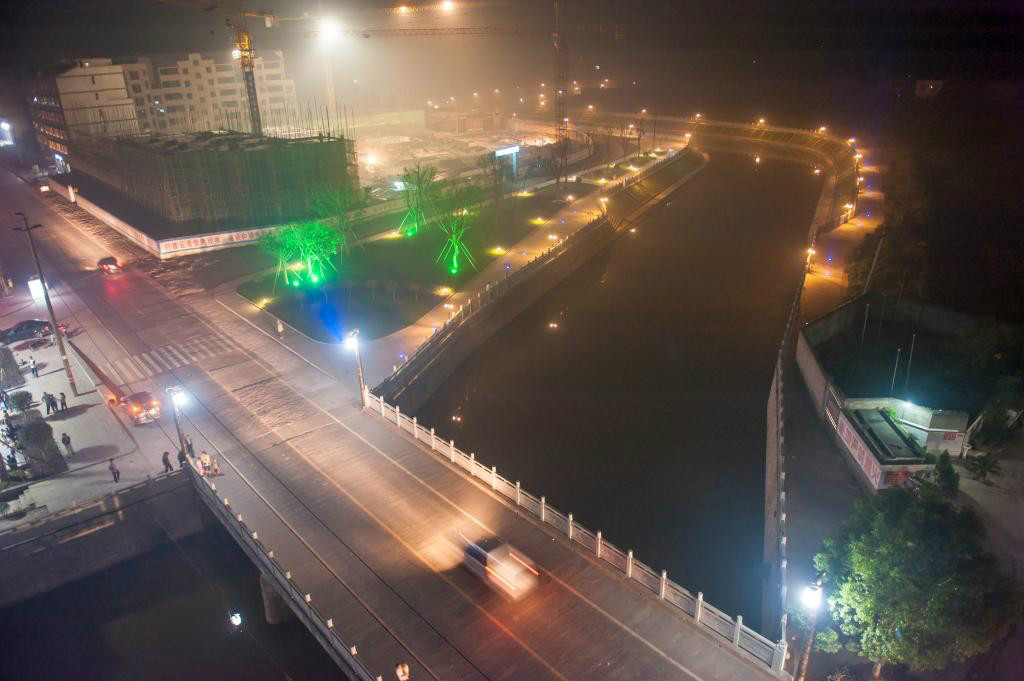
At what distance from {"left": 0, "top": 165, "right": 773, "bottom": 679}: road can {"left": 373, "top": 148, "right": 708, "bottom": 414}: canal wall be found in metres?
3.55

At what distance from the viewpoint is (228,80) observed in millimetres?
130625

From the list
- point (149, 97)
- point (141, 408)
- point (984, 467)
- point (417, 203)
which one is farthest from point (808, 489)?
point (149, 97)

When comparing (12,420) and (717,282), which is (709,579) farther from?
(717,282)

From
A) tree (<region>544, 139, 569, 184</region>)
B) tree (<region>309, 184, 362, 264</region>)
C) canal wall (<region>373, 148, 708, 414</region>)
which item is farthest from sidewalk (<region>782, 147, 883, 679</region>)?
tree (<region>544, 139, 569, 184</region>)

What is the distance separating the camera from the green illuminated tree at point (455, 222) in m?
56.4

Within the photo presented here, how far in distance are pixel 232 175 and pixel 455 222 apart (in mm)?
25657

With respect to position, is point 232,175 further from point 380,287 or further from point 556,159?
point 556,159

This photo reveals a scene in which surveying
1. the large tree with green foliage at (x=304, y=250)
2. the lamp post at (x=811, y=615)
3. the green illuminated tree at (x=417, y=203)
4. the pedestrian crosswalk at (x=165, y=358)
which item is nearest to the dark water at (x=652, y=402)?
the lamp post at (x=811, y=615)

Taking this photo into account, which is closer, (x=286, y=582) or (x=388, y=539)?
(x=286, y=582)

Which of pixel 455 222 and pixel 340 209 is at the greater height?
pixel 340 209

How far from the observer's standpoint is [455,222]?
58062 mm

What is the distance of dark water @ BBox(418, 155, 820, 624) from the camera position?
28941 millimetres

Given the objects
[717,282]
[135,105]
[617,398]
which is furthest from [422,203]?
[135,105]

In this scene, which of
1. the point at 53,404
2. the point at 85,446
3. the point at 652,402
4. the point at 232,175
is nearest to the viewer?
the point at 85,446
